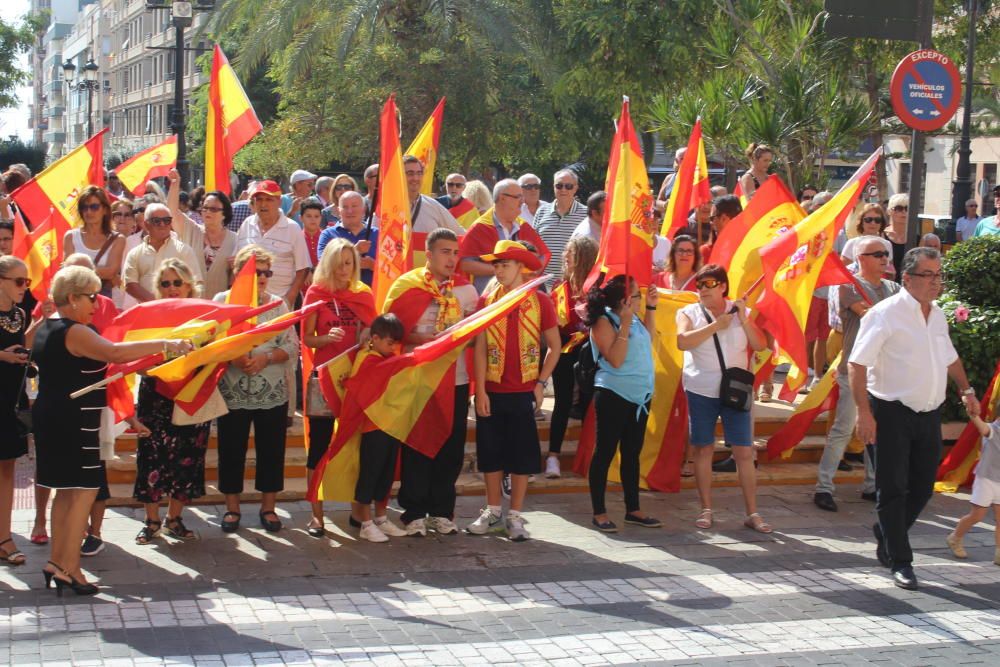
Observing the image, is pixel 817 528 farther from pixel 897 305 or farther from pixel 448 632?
pixel 448 632

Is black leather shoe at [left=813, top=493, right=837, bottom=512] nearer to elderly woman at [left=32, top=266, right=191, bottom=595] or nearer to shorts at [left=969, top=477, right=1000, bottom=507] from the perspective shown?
shorts at [left=969, top=477, right=1000, bottom=507]

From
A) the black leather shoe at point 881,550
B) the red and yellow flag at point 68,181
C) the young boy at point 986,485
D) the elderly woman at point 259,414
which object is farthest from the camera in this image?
the red and yellow flag at point 68,181

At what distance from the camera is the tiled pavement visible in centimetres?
600

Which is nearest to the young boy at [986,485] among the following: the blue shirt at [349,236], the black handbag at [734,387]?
the black handbag at [734,387]

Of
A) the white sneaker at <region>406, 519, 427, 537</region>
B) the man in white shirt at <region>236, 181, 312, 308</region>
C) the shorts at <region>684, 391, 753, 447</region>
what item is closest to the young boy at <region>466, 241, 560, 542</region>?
the white sneaker at <region>406, 519, 427, 537</region>

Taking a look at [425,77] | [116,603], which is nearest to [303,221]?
[116,603]

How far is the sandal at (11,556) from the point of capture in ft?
23.7

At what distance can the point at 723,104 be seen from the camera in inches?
564

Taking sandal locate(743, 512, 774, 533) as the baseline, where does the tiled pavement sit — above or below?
below

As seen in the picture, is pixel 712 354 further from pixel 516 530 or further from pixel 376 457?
pixel 376 457

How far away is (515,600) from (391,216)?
120 inches

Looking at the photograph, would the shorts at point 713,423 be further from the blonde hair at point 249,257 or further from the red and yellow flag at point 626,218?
the blonde hair at point 249,257

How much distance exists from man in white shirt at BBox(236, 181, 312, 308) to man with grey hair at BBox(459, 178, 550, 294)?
128 centimetres

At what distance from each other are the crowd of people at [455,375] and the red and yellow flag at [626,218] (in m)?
0.16
